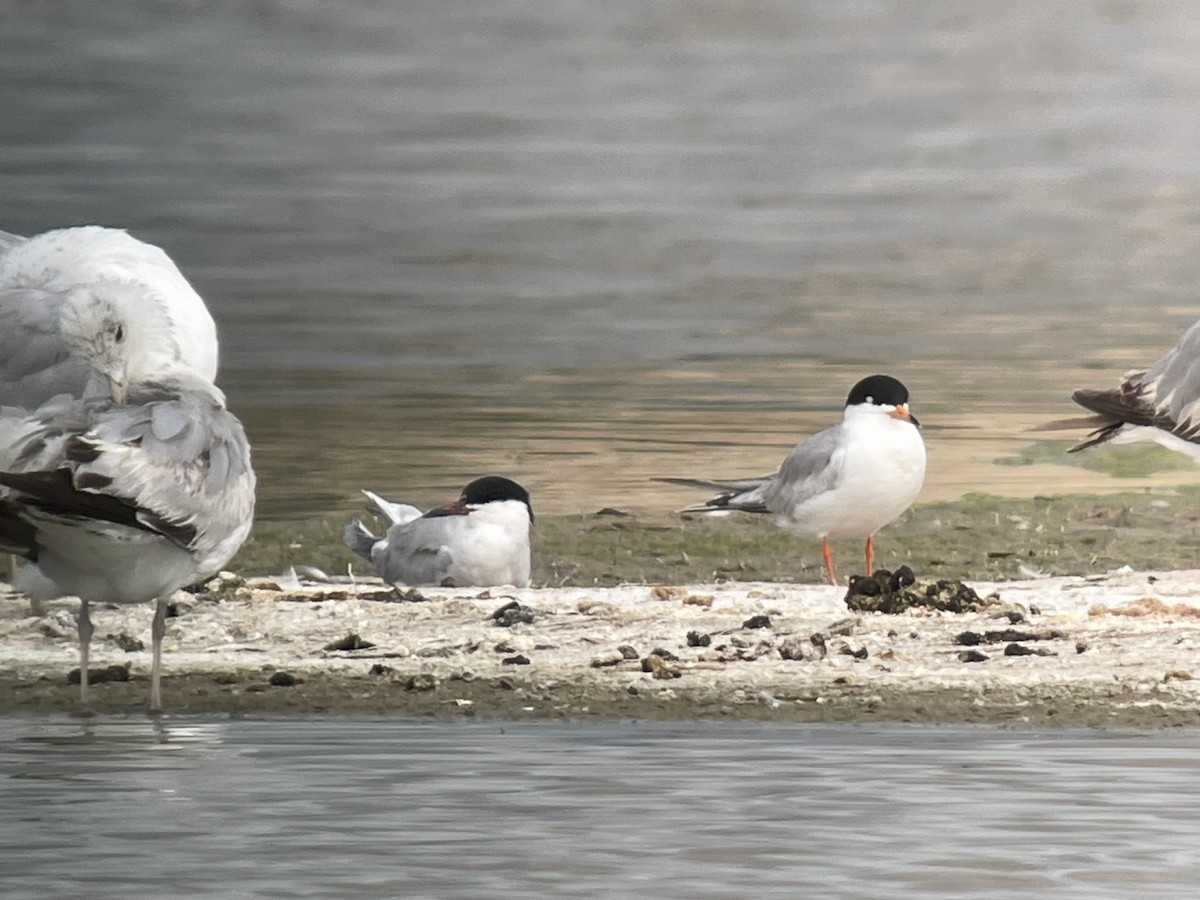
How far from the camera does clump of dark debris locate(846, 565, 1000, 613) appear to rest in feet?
33.5

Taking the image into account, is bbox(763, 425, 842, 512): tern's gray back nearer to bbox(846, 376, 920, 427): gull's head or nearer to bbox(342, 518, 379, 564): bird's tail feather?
bbox(846, 376, 920, 427): gull's head

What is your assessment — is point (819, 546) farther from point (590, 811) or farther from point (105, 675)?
point (590, 811)

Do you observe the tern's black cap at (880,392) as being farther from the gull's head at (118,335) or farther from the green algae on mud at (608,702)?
the gull's head at (118,335)

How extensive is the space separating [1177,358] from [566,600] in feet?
11.2

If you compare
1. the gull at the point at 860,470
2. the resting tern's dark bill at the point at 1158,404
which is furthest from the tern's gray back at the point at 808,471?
the resting tern's dark bill at the point at 1158,404

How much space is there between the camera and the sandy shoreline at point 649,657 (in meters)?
8.38

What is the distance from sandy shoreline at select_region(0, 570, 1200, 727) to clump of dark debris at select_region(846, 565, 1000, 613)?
8 cm

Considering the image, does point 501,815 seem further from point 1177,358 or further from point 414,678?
point 1177,358

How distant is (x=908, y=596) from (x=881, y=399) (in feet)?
8.01

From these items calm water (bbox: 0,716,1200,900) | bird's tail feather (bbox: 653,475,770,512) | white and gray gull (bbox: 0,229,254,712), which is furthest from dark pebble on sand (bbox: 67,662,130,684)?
bird's tail feather (bbox: 653,475,770,512)

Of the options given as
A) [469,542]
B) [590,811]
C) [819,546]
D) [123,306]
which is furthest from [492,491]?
[590,811]

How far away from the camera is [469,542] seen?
39.2ft

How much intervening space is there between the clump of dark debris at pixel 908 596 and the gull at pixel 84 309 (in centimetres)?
301

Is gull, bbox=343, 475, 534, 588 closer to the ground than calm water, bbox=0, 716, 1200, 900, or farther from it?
farther from it
